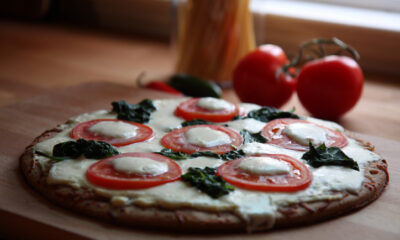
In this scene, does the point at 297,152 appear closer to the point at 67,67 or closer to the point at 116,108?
the point at 116,108

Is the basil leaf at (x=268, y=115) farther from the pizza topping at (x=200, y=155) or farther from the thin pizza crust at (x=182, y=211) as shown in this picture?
the thin pizza crust at (x=182, y=211)

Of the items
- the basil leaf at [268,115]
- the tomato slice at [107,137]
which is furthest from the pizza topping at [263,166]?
the basil leaf at [268,115]

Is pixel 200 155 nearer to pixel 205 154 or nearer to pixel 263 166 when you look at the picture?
pixel 205 154

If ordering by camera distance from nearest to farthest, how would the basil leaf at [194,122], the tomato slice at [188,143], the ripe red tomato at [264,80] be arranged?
the tomato slice at [188,143]
the basil leaf at [194,122]
the ripe red tomato at [264,80]

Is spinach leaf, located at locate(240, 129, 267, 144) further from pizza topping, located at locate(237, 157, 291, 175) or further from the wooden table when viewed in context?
the wooden table

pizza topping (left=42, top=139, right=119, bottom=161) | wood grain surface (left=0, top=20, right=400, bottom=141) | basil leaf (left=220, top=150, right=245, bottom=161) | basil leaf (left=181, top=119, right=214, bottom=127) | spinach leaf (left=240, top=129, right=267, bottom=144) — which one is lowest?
wood grain surface (left=0, top=20, right=400, bottom=141)

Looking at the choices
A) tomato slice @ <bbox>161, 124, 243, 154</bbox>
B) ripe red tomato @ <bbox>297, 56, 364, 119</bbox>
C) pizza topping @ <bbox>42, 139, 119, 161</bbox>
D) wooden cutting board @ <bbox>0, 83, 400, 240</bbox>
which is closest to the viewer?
wooden cutting board @ <bbox>0, 83, 400, 240</bbox>

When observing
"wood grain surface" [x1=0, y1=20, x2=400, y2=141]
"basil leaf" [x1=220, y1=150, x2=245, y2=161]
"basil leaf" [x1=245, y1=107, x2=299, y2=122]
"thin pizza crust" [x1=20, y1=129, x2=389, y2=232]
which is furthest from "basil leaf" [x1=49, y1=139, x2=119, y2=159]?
"wood grain surface" [x1=0, y1=20, x2=400, y2=141]
